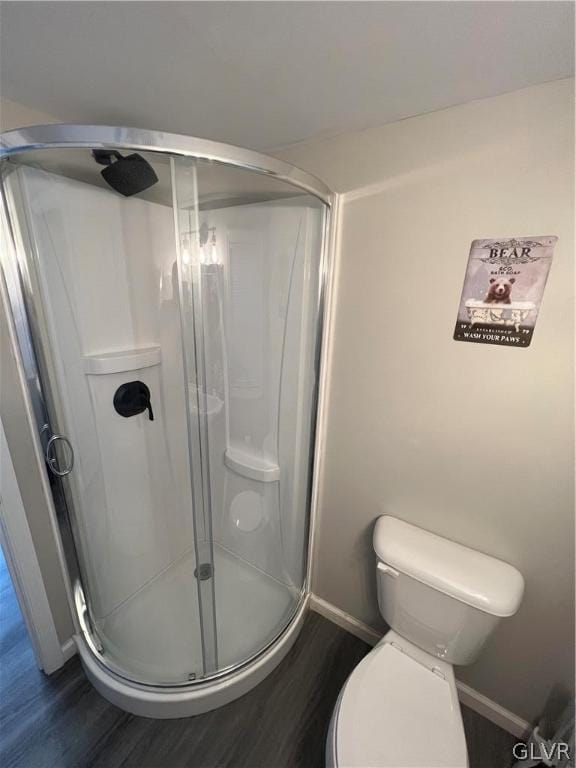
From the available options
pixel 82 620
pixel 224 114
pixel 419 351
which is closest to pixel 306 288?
pixel 419 351

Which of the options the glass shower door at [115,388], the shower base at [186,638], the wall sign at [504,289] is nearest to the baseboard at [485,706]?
the shower base at [186,638]

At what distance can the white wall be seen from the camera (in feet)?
2.87

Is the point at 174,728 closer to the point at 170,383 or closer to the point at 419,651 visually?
the point at 419,651

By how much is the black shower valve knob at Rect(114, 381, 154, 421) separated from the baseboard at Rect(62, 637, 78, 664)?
105 cm

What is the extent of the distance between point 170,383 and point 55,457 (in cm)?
58

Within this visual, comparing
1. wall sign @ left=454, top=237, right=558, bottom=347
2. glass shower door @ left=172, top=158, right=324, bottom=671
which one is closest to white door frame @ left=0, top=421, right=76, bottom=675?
glass shower door @ left=172, top=158, right=324, bottom=671

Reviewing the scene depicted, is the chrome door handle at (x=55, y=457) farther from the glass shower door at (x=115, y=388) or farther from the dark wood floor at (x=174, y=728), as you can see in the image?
the dark wood floor at (x=174, y=728)

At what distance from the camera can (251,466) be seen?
1567 millimetres

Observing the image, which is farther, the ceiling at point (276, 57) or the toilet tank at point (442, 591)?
the toilet tank at point (442, 591)

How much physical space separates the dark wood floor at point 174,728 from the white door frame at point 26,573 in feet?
0.34

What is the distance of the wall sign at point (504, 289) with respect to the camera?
0.89 meters

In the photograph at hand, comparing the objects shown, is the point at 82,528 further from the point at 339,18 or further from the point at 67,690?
the point at 339,18

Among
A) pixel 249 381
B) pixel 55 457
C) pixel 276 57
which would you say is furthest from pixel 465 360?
pixel 55 457

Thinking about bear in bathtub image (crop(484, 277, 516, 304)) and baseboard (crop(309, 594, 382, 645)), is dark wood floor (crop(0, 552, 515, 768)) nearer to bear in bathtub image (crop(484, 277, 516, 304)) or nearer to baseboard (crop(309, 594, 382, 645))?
baseboard (crop(309, 594, 382, 645))
